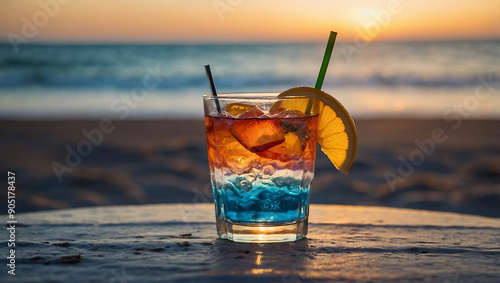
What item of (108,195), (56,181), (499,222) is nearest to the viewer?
(499,222)

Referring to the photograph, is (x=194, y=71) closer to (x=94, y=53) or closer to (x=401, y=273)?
(x=94, y=53)

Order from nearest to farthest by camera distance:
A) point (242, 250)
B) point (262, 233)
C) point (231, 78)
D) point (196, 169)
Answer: point (242, 250) < point (262, 233) < point (196, 169) < point (231, 78)

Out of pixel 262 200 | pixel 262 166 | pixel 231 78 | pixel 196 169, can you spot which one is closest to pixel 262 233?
pixel 262 200

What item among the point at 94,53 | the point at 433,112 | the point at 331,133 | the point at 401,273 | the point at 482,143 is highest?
the point at 94,53

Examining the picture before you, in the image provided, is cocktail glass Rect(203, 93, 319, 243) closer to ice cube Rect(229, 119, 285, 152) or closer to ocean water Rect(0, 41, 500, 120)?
ice cube Rect(229, 119, 285, 152)

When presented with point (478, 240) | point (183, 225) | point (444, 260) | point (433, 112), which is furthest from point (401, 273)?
point (433, 112)

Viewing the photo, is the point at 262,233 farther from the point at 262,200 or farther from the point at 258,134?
the point at 258,134
